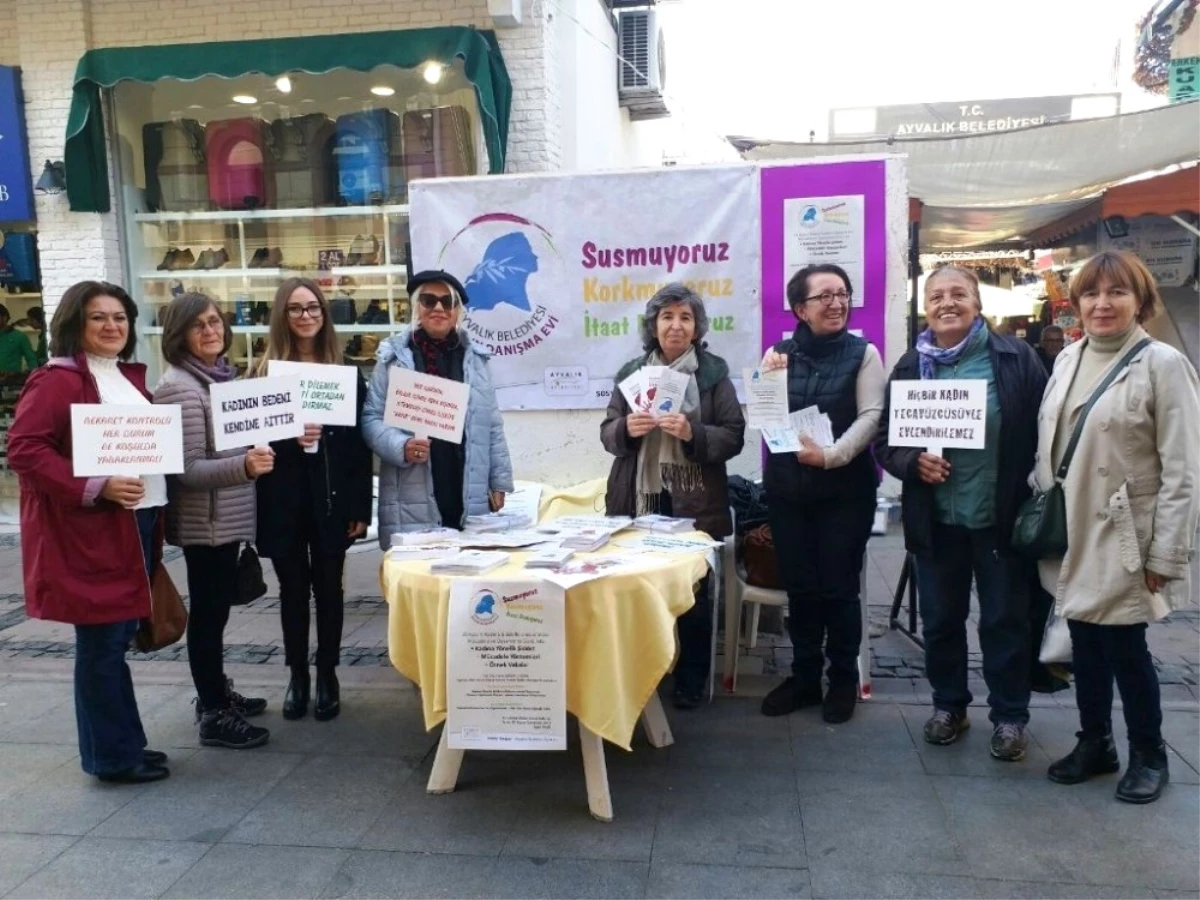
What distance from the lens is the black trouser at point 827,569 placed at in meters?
3.89

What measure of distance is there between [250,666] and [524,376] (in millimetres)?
2249

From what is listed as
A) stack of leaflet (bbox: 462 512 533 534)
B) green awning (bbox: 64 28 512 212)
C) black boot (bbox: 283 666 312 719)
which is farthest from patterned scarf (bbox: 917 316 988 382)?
green awning (bbox: 64 28 512 212)

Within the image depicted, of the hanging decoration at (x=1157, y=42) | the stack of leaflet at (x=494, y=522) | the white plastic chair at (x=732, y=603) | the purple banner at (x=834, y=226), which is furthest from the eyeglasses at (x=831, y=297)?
the hanging decoration at (x=1157, y=42)

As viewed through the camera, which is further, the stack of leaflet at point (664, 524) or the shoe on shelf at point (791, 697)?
the shoe on shelf at point (791, 697)

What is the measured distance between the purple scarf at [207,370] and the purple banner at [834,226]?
2.97m

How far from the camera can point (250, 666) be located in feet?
16.2

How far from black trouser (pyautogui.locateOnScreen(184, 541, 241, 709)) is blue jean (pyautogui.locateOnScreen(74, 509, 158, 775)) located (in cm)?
26

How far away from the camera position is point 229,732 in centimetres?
389

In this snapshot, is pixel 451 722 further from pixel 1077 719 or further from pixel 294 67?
pixel 294 67

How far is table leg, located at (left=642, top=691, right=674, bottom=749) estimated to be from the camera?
12.3 feet

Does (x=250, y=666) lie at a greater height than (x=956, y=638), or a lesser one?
lesser

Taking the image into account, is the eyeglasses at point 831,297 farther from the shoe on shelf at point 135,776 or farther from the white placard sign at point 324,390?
the shoe on shelf at point 135,776

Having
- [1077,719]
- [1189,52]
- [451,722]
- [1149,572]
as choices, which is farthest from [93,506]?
[1189,52]

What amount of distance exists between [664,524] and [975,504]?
3.92 feet
